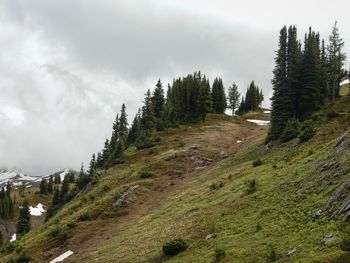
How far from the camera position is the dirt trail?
157 ft

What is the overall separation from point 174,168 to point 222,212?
38.2 m

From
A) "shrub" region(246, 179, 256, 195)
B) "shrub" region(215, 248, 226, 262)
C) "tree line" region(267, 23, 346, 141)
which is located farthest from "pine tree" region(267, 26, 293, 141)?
"shrub" region(215, 248, 226, 262)

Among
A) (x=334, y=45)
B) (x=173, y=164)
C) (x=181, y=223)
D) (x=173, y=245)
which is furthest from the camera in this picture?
(x=334, y=45)

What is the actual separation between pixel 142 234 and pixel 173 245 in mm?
9978

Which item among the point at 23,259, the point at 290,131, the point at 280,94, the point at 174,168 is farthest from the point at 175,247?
the point at 280,94

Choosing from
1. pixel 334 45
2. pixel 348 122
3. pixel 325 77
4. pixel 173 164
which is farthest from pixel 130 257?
pixel 334 45

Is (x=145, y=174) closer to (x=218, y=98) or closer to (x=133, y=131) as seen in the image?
(x=133, y=131)

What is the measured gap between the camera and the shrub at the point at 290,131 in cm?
5790

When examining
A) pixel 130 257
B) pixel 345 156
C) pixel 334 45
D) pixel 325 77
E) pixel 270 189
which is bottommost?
pixel 130 257

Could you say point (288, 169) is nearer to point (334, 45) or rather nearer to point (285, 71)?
point (285, 71)

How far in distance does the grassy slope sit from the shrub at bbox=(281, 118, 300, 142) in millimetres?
2849

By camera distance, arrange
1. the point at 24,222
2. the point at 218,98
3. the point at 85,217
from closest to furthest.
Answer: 1. the point at 85,217
2. the point at 24,222
3. the point at 218,98

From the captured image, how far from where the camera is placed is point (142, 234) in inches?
1559

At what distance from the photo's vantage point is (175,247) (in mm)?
30047
